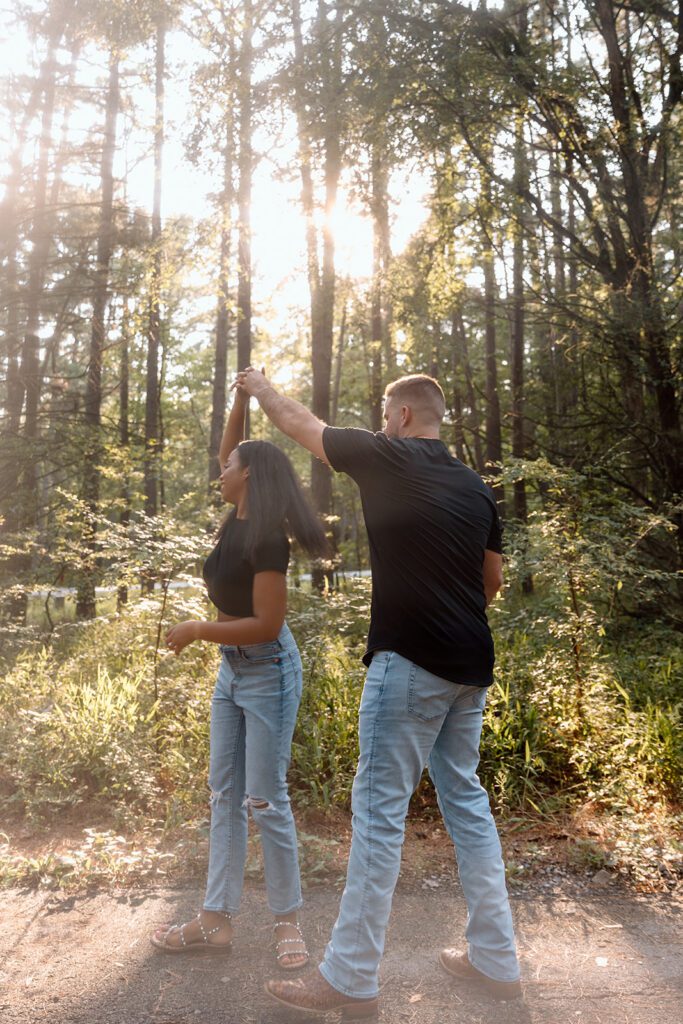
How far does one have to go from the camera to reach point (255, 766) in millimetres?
3158

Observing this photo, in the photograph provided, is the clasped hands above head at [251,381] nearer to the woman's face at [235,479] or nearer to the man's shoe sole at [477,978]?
the woman's face at [235,479]

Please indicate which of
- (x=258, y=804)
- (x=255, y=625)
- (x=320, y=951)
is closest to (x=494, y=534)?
(x=255, y=625)

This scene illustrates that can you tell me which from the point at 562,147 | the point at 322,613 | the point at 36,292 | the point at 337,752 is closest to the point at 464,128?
the point at 562,147

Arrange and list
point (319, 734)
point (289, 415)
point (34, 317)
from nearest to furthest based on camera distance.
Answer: point (289, 415), point (319, 734), point (34, 317)

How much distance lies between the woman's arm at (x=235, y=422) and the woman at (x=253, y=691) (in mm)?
30

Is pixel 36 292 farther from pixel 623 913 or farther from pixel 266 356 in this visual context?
pixel 623 913

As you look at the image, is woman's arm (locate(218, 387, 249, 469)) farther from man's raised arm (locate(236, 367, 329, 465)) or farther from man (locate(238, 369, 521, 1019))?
man (locate(238, 369, 521, 1019))

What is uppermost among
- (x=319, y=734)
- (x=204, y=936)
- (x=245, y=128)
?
(x=245, y=128)

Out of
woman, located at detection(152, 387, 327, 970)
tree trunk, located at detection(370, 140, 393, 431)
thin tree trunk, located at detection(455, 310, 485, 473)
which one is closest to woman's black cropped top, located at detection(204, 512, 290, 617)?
woman, located at detection(152, 387, 327, 970)

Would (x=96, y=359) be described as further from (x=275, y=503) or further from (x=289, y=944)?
(x=289, y=944)

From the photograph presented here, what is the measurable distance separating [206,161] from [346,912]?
9.16 m

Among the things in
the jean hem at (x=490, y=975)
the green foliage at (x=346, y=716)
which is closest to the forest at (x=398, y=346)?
the green foliage at (x=346, y=716)

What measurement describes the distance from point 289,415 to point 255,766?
143 cm

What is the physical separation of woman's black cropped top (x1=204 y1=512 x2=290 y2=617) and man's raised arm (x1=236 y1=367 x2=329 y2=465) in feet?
1.42
